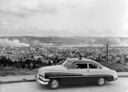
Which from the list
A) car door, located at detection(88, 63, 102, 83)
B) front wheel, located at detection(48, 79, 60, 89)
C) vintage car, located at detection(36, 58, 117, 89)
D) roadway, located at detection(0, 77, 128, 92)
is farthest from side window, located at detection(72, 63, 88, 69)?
front wheel, located at detection(48, 79, 60, 89)

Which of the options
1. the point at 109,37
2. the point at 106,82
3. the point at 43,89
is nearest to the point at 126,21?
the point at 109,37

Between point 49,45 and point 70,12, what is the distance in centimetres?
220

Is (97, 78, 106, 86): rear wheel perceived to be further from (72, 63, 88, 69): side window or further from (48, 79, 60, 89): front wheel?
(48, 79, 60, 89): front wheel

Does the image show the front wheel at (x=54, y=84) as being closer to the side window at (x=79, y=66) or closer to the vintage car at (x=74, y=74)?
the vintage car at (x=74, y=74)

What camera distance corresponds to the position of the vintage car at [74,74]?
6617 mm

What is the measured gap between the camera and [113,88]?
7.17m

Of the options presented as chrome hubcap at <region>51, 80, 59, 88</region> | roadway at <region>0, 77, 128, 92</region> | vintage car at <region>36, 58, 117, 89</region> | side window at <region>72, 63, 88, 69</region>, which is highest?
side window at <region>72, 63, 88, 69</region>

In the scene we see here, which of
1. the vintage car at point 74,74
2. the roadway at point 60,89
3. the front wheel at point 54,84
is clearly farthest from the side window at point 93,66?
the front wheel at point 54,84

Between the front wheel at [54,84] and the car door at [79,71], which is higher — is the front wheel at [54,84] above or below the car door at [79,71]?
below

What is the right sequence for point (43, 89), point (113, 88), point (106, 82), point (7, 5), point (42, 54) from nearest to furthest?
point (43, 89), point (113, 88), point (106, 82), point (7, 5), point (42, 54)

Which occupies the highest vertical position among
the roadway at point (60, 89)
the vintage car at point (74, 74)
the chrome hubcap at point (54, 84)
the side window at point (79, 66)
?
the side window at point (79, 66)

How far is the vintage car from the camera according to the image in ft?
21.7

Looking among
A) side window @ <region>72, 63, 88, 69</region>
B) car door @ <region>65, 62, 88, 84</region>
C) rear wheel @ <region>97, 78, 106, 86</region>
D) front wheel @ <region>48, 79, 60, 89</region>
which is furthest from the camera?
rear wheel @ <region>97, 78, 106, 86</region>

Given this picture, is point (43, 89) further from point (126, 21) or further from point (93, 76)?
point (126, 21)
